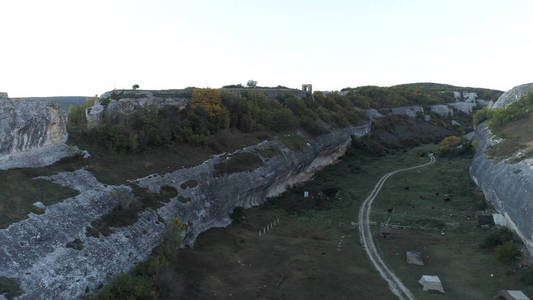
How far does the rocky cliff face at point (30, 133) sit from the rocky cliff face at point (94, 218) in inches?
92.1

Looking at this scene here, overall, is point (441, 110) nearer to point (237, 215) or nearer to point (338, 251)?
point (237, 215)

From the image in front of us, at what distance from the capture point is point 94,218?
21.3m

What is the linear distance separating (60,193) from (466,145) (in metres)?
66.5

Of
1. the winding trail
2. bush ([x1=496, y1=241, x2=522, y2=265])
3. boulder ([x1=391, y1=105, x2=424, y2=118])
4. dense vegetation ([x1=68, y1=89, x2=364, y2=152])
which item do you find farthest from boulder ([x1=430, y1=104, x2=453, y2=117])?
bush ([x1=496, y1=241, x2=522, y2=265])

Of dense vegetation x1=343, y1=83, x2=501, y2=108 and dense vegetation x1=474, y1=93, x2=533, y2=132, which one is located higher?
dense vegetation x1=343, y1=83, x2=501, y2=108

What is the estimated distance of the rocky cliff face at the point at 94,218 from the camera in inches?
632

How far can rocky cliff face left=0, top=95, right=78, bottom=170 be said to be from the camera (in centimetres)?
2159

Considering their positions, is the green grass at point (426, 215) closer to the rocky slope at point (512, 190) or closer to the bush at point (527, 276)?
the bush at point (527, 276)

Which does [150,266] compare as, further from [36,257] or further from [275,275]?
[275,275]

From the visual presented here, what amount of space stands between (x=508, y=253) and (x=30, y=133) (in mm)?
30274

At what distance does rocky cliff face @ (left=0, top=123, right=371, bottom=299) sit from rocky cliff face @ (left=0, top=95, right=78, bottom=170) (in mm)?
2340

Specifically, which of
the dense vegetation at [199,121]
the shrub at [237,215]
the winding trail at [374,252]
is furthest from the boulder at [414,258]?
the dense vegetation at [199,121]

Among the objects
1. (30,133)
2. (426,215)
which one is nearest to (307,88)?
(426,215)

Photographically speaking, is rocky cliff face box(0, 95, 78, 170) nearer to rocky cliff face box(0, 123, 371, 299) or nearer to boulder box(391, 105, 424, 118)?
rocky cliff face box(0, 123, 371, 299)
